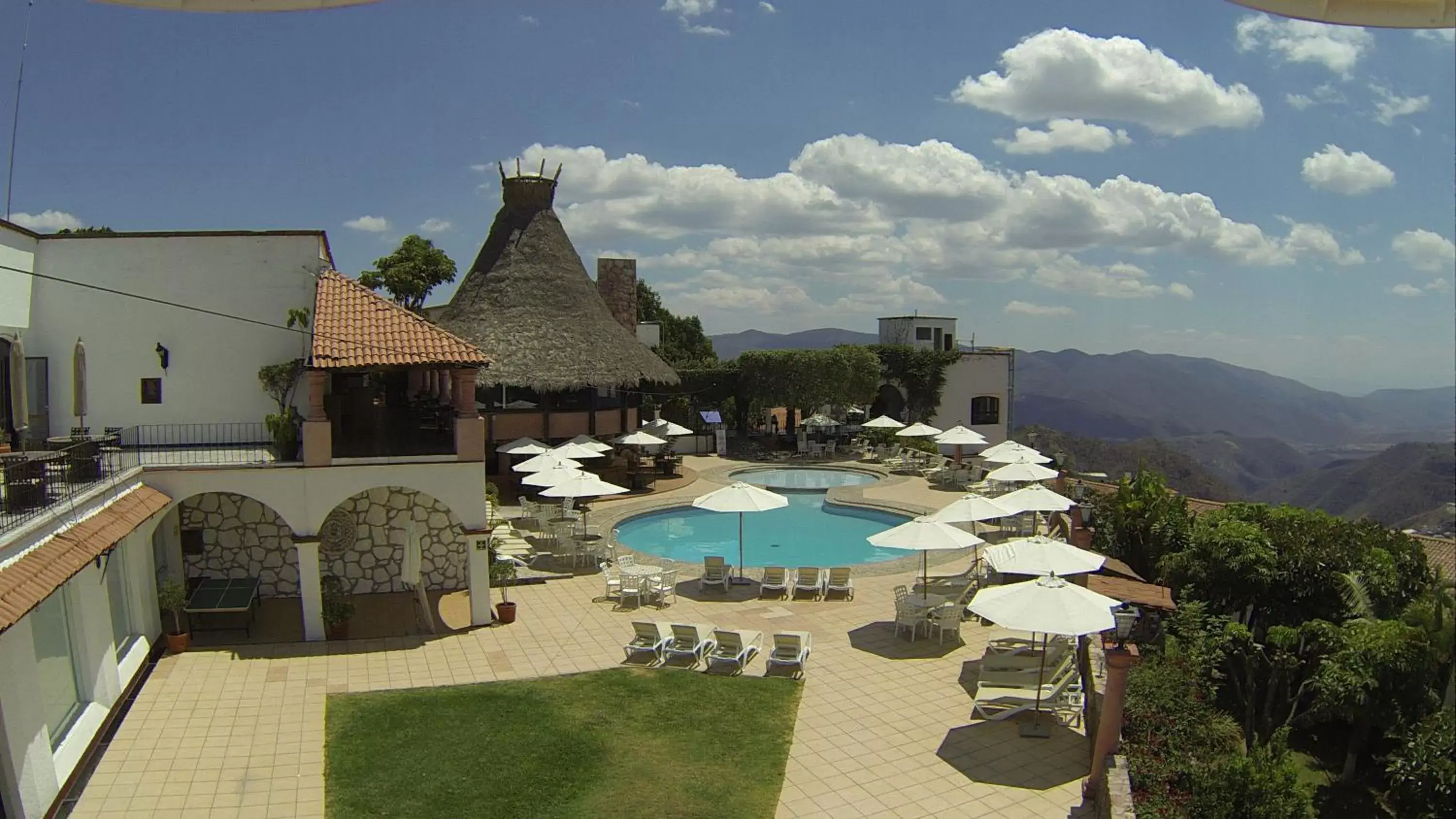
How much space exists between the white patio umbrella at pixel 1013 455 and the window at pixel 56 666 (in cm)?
1950

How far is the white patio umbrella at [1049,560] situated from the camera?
1204 centimetres

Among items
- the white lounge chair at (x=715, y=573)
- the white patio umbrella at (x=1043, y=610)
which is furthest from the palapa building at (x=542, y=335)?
the white patio umbrella at (x=1043, y=610)

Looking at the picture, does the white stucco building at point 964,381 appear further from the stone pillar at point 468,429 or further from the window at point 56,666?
the window at point 56,666

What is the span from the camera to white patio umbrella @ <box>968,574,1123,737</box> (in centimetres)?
965

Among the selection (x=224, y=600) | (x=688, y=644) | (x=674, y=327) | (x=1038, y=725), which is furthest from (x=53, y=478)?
(x=674, y=327)

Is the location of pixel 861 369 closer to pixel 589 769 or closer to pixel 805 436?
pixel 805 436

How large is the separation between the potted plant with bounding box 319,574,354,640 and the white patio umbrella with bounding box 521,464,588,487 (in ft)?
14.7

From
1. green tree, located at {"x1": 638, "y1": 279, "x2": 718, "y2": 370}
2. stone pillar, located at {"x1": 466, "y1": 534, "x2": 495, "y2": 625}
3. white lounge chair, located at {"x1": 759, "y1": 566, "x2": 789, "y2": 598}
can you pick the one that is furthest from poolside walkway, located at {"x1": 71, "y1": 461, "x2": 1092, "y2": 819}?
green tree, located at {"x1": 638, "y1": 279, "x2": 718, "y2": 370}

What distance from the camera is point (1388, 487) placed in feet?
339

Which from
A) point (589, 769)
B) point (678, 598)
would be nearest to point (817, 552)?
point (678, 598)

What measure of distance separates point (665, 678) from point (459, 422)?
198 inches

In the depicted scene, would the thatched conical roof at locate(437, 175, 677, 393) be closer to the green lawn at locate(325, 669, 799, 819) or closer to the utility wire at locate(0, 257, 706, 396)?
the utility wire at locate(0, 257, 706, 396)

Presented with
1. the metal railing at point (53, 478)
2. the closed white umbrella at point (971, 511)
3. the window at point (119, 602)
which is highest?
the metal railing at point (53, 478)

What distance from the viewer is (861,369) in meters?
37.7
